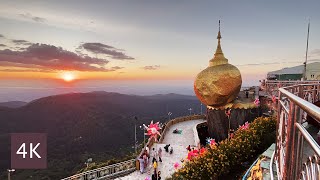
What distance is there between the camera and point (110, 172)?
1555 centimetres

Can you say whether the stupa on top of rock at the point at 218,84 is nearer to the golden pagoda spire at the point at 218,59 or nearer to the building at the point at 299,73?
the golden pagoda spire at the point at 218,59

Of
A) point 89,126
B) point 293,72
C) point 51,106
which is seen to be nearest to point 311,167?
point 293,72

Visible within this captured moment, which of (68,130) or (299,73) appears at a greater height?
(299,73)

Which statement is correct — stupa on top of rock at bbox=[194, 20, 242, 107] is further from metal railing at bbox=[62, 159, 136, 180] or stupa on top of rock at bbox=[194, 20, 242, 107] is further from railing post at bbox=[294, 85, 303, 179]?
railing post at bbox=[294, 85, 303, 179]

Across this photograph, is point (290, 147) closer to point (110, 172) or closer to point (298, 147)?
point (298, 147)

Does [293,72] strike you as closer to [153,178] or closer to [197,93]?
[197,93]

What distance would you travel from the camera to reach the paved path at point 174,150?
49.0 feet

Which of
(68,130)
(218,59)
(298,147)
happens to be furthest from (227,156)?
(68,130)

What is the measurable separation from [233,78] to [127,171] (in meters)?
11.1

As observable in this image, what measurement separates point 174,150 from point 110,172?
5.70 m

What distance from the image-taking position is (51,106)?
114 m

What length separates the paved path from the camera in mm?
14943

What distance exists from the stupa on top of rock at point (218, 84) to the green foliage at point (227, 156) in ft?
29.2

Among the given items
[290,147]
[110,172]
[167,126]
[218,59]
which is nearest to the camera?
[290,147]
